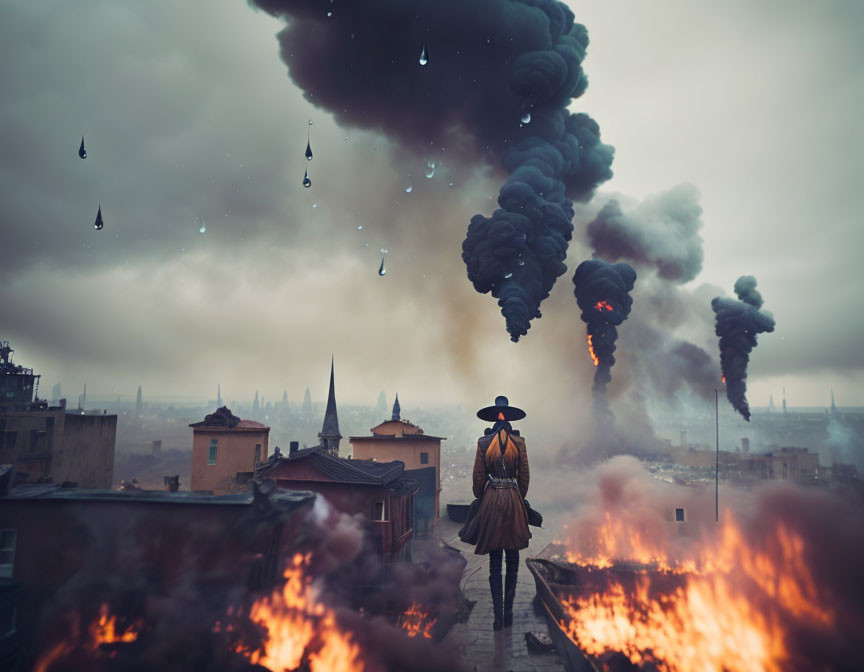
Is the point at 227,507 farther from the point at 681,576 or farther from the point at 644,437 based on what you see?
the point at 644,437

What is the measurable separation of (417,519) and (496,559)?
22593 mm

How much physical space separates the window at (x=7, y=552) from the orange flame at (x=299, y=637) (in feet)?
18.1

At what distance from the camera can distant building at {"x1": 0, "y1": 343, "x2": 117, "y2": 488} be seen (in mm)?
32281

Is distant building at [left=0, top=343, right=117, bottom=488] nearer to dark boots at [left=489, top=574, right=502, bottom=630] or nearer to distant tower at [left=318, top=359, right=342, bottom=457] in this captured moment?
distant tower at [left=318, top=359, right=342, bottom=457]

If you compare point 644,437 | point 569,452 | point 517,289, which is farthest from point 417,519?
point 644,437

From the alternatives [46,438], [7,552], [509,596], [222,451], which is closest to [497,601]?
[509,596]

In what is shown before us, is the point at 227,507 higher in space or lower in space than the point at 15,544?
higher

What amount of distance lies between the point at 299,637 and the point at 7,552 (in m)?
6.82

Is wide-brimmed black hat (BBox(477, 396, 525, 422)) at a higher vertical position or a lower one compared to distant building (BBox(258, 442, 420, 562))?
higher

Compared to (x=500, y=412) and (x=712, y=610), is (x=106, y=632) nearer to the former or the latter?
(x=500, y=412)

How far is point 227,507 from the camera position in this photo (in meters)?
10.6

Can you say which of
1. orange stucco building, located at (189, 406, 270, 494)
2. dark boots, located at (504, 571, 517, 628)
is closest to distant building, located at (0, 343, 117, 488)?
orange stucco building, located at (189, 406, 270, 494)

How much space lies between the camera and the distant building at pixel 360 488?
16.9m

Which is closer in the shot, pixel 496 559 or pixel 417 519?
pixel 496 559
